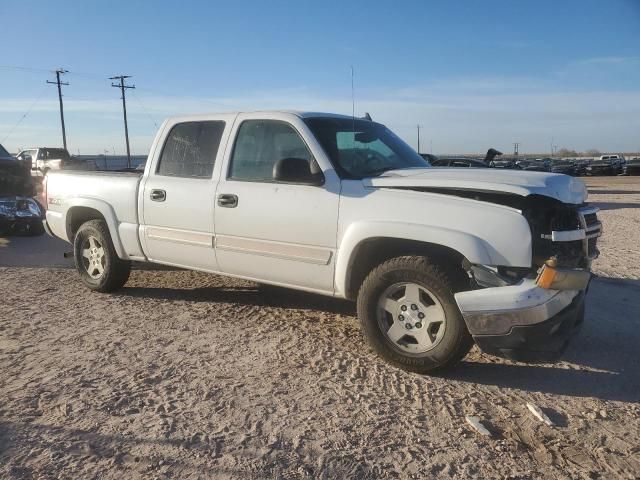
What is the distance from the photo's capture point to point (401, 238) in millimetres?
4023

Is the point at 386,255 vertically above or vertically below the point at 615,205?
above

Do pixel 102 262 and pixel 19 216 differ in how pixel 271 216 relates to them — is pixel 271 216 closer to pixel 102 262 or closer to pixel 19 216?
pixel 102 262

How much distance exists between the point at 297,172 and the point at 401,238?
0.98 metres

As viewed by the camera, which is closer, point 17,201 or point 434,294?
point 434,294

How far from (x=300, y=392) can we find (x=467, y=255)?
140cm

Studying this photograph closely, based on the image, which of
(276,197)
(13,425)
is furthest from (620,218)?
(13,425)

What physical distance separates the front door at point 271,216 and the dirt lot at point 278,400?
2.01ft

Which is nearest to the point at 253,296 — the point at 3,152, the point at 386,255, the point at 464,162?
the point at 386,255

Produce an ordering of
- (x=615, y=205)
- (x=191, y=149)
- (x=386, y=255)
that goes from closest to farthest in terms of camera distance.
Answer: (x=386, y=255) → (x=191, y=149) → (x=615, y=205)

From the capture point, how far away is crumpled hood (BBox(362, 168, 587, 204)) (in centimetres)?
370

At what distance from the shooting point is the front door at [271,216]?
445cm

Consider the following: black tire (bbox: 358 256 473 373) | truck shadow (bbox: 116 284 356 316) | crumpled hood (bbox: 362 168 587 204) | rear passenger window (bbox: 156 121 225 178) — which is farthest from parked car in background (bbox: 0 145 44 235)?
black tire (bbox: 358 256 473 373)

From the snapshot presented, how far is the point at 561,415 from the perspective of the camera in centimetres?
351

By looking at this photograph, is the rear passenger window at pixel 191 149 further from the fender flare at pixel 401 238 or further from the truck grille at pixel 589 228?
the truck grille at pixel 589 228
